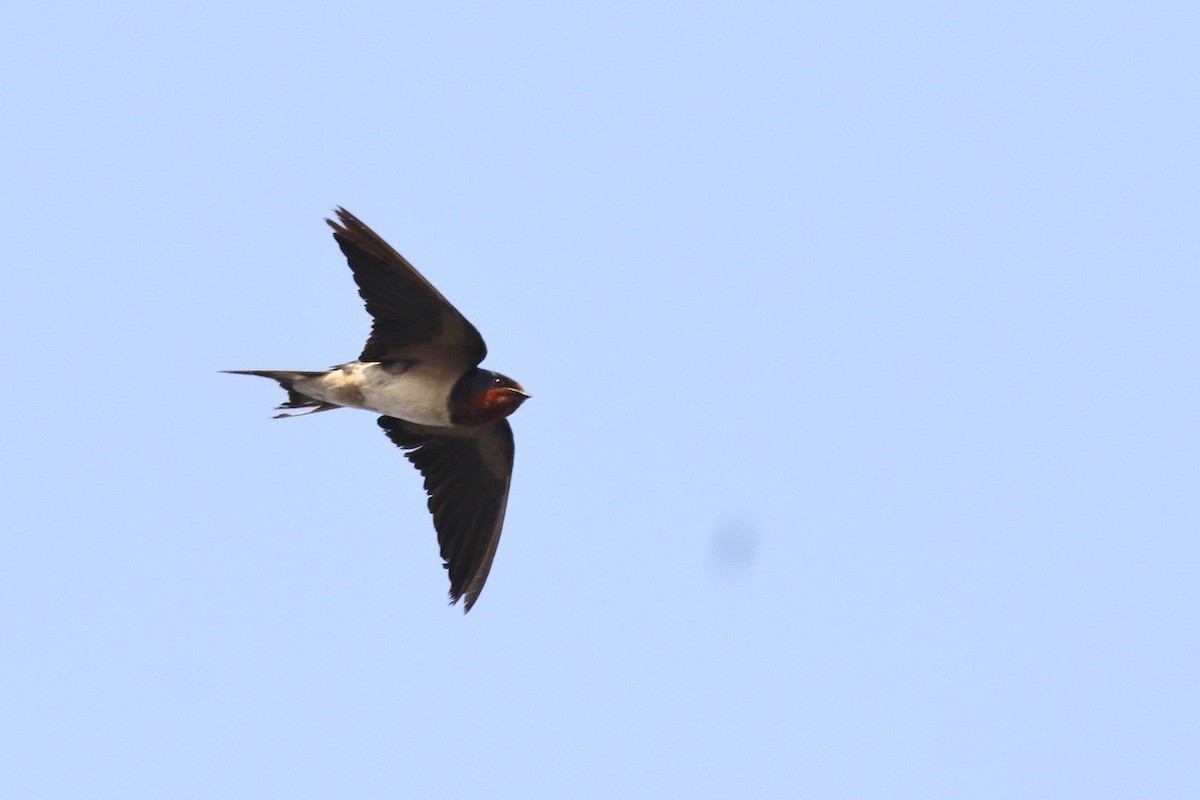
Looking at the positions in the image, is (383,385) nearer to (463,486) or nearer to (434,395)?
(434,395)

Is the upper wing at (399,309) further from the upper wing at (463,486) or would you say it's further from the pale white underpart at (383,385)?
the upper wing at (463,486)

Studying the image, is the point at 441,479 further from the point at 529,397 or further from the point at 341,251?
the point at 341,251

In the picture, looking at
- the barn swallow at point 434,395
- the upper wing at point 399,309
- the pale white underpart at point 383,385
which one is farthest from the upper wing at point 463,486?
the upper wing at point 399,309

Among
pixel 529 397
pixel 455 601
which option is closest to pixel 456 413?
pixel 529 397

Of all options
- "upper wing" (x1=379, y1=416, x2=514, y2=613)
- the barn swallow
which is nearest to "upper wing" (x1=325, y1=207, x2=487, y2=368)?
the barn swallow

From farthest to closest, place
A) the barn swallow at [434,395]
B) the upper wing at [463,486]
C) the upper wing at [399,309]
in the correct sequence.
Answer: the upper wing at [463,486] < the barn swallow at [434,395] < the upper wing at [399,309]

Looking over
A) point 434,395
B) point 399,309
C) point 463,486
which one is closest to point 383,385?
point 434,395

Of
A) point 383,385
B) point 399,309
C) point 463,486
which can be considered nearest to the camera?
point 399,309
